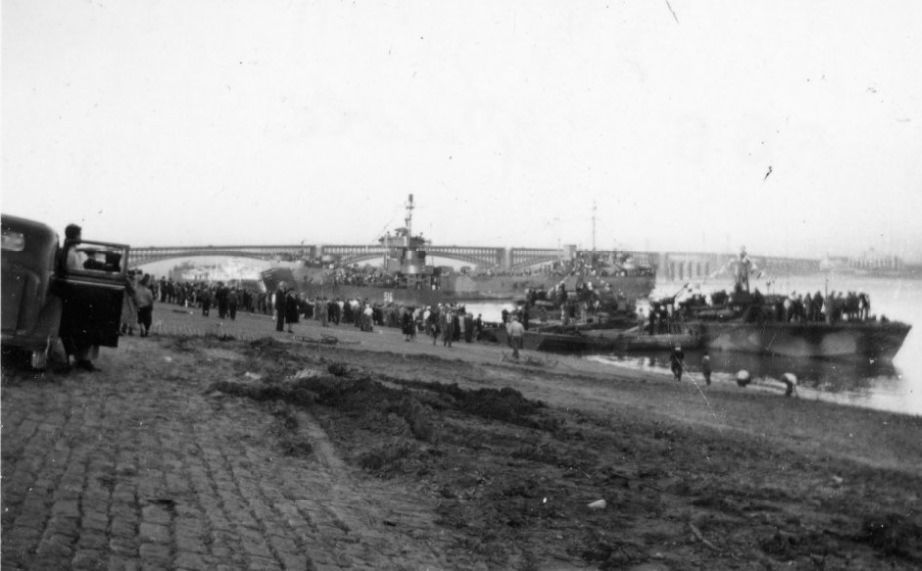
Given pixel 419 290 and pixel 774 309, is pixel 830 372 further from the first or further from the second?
pixel 419 290

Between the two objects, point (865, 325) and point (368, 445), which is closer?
point (368, 445)

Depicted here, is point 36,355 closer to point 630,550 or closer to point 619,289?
point 630,550

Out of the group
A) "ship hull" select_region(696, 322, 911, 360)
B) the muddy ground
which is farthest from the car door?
"ship hull" select_region(696, 322, 911, 360)

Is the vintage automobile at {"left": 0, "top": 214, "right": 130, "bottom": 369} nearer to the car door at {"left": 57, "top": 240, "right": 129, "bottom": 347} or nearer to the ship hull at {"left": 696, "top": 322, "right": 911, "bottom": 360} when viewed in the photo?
the car door at {"left": 57, "top": 240, "right": 129, "bottom": 347}

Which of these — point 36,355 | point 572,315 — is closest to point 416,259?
point 572,315

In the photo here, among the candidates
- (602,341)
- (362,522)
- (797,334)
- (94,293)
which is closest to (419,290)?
(602,341)

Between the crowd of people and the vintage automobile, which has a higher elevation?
the vintage automobile

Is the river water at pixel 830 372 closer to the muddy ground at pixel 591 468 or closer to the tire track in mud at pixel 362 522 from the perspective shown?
the muddy ground at pixel 591 468

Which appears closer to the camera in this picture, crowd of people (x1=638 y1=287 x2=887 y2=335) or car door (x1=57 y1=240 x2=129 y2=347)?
car door (x1=57 y1=240 x2=129 y2=347)
